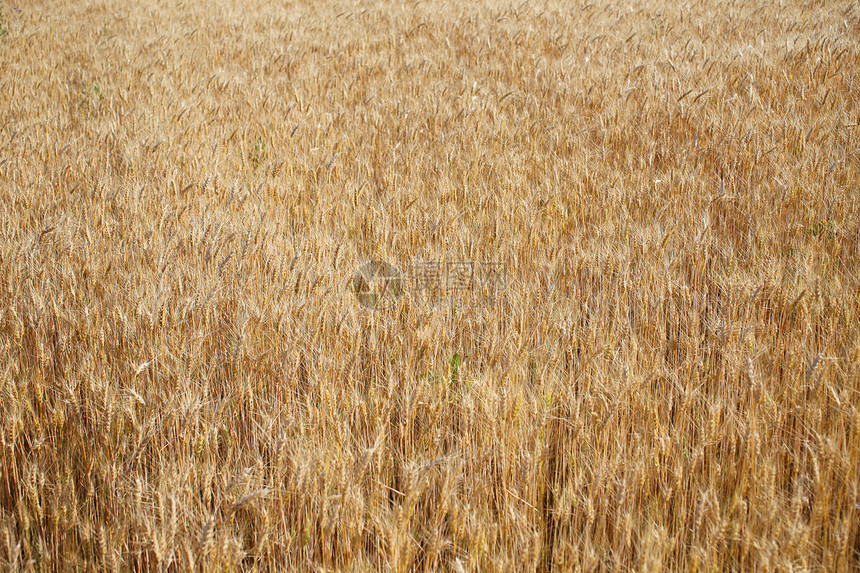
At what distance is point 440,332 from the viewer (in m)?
1.72

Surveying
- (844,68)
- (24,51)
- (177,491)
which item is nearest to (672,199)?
(177,491)

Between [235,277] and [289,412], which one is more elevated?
[235,277]

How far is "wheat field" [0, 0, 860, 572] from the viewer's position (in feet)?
3.81

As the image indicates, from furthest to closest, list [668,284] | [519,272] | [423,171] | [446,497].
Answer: [423,171], [519,272], [668,284], [446,497]

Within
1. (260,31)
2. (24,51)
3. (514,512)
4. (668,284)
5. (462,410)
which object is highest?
(260,31)

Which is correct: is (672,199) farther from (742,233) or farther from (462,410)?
(462,410)

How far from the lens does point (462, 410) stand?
1.41m

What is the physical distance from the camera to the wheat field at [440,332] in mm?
1162

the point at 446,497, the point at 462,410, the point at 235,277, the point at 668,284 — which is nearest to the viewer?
the point at 446,497

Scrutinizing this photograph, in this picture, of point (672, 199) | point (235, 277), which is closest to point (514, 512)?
point (235, 277)

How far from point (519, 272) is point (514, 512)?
1.14 meters

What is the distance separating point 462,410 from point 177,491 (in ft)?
2.22

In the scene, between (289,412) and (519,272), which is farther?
(519,272)

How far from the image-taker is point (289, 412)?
4.68 feet
